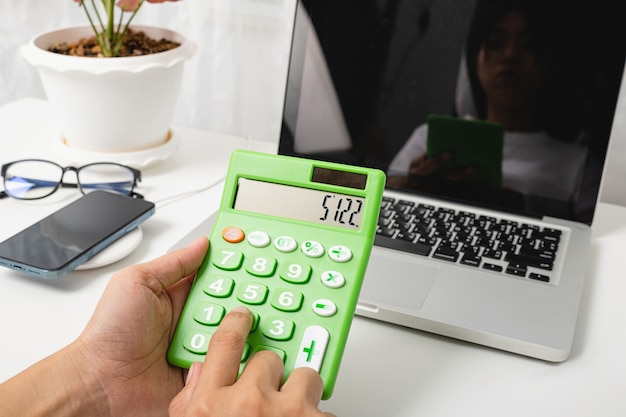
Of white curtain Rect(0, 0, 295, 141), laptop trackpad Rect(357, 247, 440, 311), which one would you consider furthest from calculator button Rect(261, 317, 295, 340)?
white curtain Rect(0, 0, 295, 141)

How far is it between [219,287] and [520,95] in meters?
0.42

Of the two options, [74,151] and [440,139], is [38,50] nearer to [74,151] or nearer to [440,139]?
[74,151]

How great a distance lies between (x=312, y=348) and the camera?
19.3 inches

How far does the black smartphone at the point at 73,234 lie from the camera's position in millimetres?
618

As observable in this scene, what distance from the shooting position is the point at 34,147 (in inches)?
36.8

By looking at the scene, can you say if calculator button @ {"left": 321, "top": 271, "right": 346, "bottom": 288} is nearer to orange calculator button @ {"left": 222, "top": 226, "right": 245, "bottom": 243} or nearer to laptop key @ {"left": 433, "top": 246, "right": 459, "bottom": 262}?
orange calculator button @ {"left": 222, "top": 226, "right": 245, "bottom": 243}

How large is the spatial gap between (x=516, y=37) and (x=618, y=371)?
0.37m

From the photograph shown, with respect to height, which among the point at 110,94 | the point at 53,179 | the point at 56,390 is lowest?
the point at 56,390

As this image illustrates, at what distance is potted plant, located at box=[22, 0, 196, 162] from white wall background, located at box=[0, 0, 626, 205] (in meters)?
0.18

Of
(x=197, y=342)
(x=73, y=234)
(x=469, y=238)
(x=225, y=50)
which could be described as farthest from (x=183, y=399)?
(x=225, y=50)

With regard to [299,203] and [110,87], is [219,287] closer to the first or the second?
[299,203]

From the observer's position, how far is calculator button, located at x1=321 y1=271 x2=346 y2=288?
0.52 m

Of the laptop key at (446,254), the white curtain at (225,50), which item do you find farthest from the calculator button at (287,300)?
the white curtain at (225,50)

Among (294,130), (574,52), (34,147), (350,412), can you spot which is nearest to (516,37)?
(574,52)
